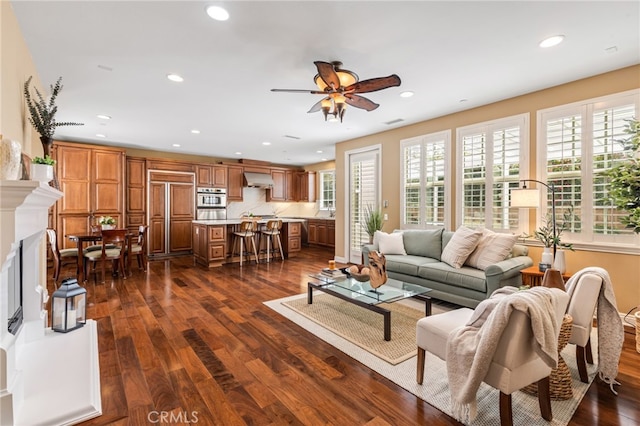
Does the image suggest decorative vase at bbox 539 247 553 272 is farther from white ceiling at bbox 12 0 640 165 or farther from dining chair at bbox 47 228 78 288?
dining chair at bbox 47 228 78 288

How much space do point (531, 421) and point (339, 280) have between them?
2.20 m

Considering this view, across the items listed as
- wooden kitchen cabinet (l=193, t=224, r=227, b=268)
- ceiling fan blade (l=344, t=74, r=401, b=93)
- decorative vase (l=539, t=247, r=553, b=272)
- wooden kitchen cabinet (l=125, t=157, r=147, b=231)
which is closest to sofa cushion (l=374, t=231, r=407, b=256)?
decorative vase (l=539, t=247, r=553, b=272)

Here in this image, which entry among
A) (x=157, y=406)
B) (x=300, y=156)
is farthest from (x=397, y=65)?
(x=300, y=156)

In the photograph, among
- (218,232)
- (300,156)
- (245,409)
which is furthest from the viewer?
(300,156)

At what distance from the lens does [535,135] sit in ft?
12.3

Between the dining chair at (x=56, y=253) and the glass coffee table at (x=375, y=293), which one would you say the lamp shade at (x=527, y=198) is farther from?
the dining chair at (x=56, y=253)

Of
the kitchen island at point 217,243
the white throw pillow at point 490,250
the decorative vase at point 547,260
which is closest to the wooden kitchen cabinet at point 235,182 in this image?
the kitchen island at point 217,243

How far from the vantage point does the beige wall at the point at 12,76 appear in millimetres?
2062

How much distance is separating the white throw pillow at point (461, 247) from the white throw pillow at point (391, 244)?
0.81 meters

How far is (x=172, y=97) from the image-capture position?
→ 390cm

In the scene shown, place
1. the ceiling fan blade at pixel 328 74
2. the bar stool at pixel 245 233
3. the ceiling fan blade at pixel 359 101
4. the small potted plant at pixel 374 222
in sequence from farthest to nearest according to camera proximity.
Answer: the bar stool at pixel 245 233
the small potted plant at pixel 374 222
the ceiling fan blade at pixel 359 101
the ceiling fan blade at pixel 328 74

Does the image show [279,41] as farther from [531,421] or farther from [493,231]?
[493,231]

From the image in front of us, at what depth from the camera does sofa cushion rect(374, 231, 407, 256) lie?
4.58 m

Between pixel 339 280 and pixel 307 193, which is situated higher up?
pixel 307 193
